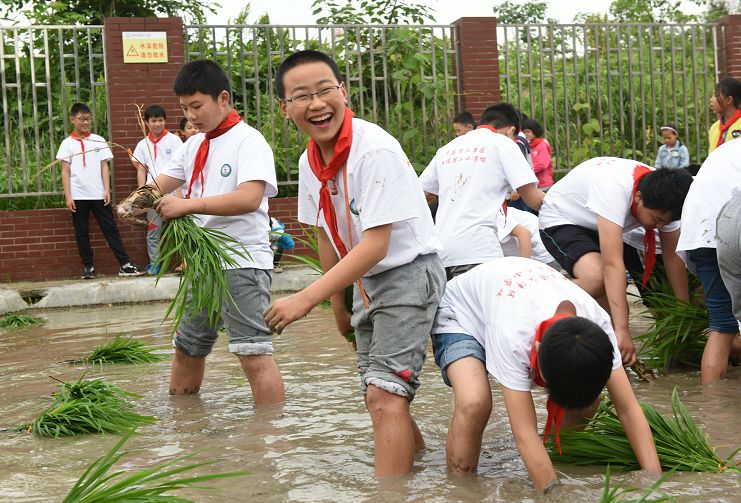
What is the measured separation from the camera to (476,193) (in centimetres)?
589

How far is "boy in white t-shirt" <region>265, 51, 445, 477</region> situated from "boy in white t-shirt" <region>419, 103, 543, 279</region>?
1755 millimetres

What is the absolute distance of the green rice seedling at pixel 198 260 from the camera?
4660mm

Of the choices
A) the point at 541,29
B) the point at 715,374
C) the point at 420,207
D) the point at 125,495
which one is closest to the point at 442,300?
the point at 420,207

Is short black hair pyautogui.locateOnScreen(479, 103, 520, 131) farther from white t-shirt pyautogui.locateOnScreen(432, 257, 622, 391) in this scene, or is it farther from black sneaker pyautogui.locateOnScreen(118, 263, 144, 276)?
black sneaker pyautogui.locateOnScreen(118, 263, 144, 276)

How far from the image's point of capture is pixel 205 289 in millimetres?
4684

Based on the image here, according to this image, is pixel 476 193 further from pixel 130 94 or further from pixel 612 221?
pixel 130 94

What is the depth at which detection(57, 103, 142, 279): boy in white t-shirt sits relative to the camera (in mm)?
11539

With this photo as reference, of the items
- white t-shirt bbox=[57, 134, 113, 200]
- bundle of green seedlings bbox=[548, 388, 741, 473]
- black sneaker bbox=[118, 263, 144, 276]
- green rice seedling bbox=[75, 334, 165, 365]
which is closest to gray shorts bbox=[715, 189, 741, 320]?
bundle of green seedlings bbox=[548, 388, 741, 473]

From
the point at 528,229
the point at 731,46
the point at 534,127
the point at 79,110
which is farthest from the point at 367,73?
the point at 528,229

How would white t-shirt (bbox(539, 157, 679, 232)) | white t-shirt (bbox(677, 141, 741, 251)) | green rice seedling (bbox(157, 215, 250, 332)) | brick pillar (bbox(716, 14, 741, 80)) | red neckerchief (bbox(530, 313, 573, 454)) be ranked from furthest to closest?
brick pillar (bbox(716, 14, 741, 80)) → white t-shirt (bbox(539, 157, 679, 232)) → white t-shirt (bbox(677, 141, 741, 251)) → green rice seedling (bbox(157, 215, 250, 332)) → red neckerchief (bbox(530, 313, 573, 454))

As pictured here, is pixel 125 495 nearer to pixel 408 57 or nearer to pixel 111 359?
pixel 111 359

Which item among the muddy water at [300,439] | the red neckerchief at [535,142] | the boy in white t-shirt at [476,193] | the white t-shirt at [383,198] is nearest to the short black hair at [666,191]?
the boy in white t-shirt at [476,193]

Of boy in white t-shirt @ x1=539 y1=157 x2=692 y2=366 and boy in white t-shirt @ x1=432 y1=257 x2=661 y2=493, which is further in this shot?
boy in white t-shirt @ x1=539 y1=157 x2=692 y2=366

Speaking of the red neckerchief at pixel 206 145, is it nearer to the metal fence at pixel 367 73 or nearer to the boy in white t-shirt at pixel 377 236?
the boy in white t-shirt at pixel 377 236
